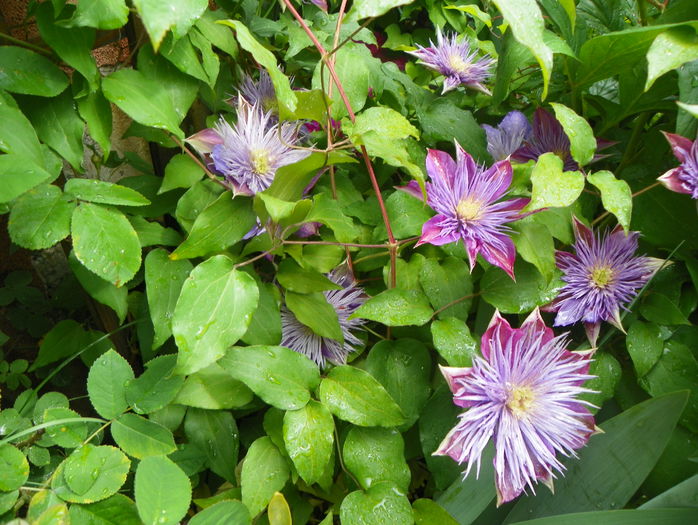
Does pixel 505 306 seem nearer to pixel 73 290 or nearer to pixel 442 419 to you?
pixel 442 419

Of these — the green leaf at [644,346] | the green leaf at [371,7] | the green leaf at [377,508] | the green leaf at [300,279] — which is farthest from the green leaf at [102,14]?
the green leaf at [644,346]

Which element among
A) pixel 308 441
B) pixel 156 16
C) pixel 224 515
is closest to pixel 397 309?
pixel 308 441

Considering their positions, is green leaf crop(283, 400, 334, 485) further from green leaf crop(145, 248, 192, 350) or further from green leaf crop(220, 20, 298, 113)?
green leaf crop(220, 20, 298, 113)

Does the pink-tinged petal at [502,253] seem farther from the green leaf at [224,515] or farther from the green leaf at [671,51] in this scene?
the green leaf at [224,515]

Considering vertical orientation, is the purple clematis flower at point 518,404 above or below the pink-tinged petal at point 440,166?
below

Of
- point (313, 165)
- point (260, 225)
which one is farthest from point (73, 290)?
point (313, 165)

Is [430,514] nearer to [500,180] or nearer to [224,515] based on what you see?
[224,515]

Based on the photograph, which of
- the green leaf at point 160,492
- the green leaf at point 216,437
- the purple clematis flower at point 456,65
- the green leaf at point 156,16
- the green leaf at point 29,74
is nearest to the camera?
the green leaf at point 156,16
